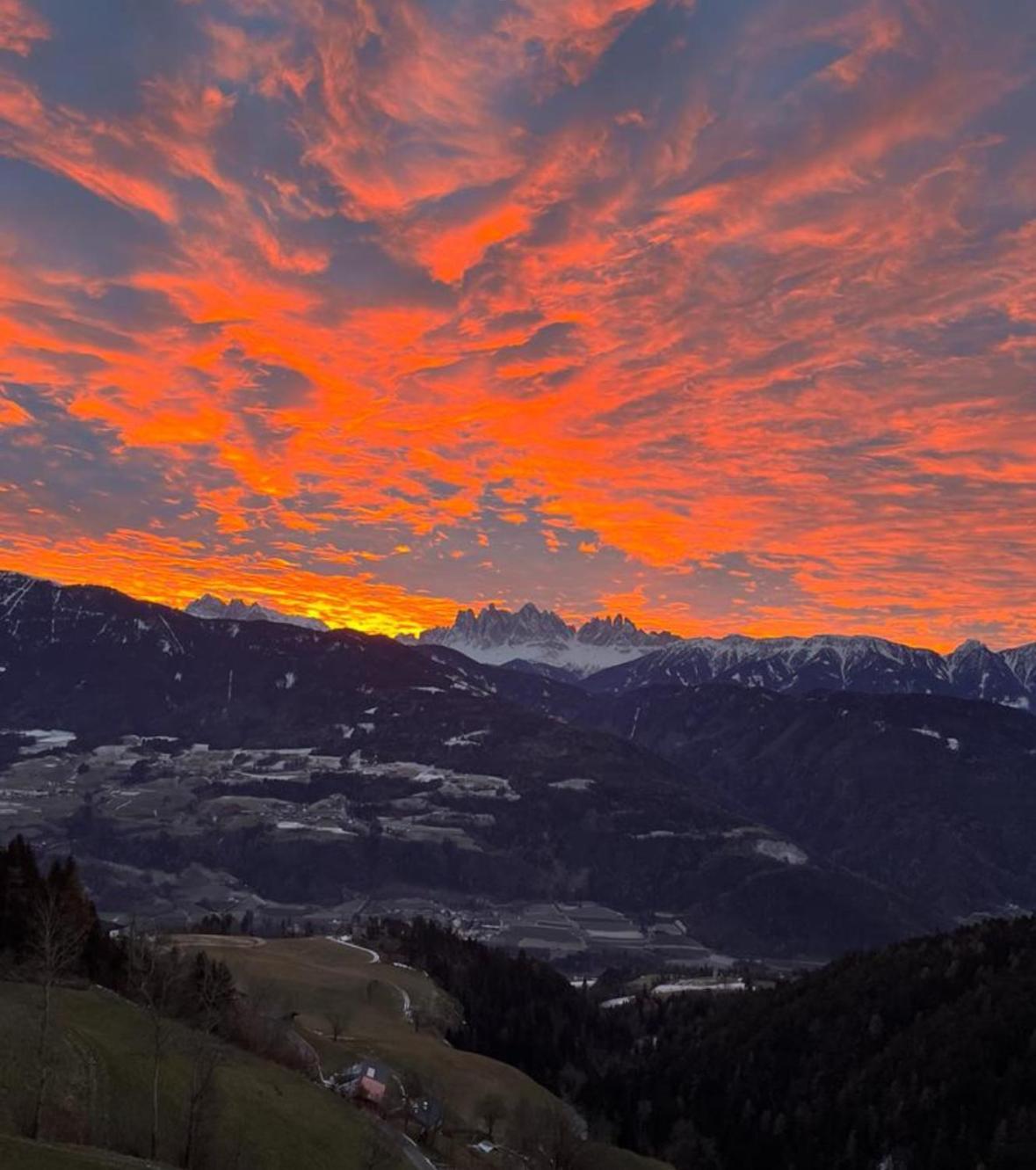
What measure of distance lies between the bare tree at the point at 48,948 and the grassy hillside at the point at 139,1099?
4.47ft

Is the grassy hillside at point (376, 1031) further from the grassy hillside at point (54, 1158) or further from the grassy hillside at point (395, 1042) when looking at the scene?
the grassy hillside at point (54, 1158)

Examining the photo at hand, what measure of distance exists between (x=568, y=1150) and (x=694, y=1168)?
95632 millimetres

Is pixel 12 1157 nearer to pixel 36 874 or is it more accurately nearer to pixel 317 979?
pixel 36 874

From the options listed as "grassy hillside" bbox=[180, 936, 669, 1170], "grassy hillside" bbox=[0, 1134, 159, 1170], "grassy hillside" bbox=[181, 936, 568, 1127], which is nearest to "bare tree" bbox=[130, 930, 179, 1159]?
"grassy hillside" bbox=[0, 1134, 159, 1170]

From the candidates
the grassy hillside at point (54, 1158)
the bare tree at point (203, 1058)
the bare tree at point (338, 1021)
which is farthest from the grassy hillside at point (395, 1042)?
the grassy hillside at point (54, 1158)

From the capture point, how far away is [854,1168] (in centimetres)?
19750

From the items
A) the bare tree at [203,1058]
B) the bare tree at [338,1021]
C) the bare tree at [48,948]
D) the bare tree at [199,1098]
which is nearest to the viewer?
the bare tree at [48,948]

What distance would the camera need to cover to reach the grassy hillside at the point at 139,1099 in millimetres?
62656

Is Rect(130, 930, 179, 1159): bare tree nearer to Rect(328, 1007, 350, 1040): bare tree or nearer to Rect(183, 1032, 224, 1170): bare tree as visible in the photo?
Rect(183, 1032, 224, 1170): bare tree

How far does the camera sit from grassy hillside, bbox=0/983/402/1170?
62656 mm

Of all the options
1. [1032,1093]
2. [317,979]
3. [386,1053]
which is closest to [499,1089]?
[386,1053]

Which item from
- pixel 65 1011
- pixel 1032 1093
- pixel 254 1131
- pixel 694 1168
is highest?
pixel 65 1011

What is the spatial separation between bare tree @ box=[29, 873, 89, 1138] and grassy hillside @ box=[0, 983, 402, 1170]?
4.47ft

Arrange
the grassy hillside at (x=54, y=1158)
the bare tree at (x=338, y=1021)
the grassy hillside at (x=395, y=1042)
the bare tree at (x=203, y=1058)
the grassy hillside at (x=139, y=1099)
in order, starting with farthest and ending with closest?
the bare tree at (x=338, y=1021)
the grassy hillside at (x=395, y=1042)
the bare tree at (x=203, y=1058)
the grassy hillside at (x=139, y=1099)
the grassy hillside at (x=54, y=1158)
